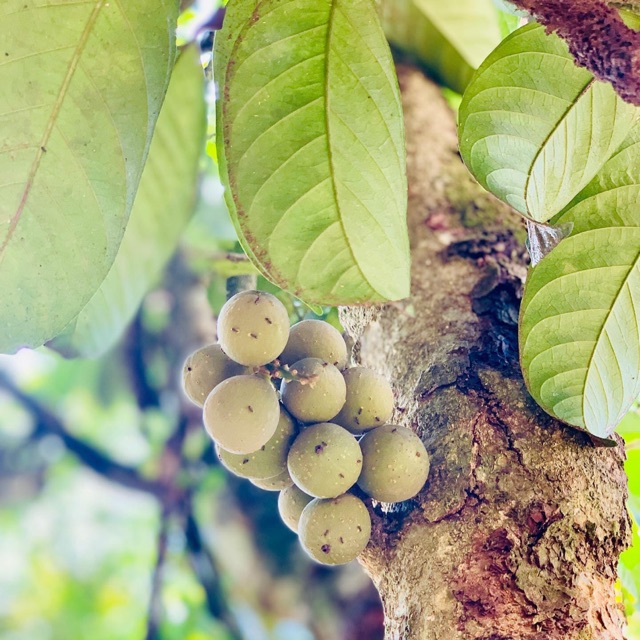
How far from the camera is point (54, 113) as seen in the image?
81 cm

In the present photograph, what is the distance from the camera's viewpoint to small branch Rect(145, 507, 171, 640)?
103 inches

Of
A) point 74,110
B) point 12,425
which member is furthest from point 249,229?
point 12,425

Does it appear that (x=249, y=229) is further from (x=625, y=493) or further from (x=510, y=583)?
(x=625, y=493)

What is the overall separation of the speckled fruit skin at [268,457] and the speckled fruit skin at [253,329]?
153 millimetres

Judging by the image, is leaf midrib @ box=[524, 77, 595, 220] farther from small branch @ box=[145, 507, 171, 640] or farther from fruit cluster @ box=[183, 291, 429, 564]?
small branch @ box=[145, 507, 171, 640]

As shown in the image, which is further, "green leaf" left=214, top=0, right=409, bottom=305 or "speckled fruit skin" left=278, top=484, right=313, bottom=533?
"speckled fruit skin" left=278, top=484, right=313, bottom=533

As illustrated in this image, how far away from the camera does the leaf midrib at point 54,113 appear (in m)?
0.80

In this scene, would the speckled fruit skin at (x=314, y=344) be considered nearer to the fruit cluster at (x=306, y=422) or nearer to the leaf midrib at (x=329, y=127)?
the fruit cluster at (x=306, y=422)

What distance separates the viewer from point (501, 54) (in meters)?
0.93

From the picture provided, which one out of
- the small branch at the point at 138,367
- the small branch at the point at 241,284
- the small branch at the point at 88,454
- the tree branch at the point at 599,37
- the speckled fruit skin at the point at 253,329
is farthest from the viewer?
the small branch at the point at 138,367

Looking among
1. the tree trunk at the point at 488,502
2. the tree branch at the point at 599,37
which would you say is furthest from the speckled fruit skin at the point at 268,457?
the tree branch at the point at 599,37

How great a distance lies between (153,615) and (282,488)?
5.69 ft

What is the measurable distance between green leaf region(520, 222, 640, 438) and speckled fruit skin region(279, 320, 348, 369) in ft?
1.10

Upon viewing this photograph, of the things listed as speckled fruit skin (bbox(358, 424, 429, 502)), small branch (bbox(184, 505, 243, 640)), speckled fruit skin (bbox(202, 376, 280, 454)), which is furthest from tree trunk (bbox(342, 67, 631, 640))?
small branch (bbox(184, 505, 243, 640))
